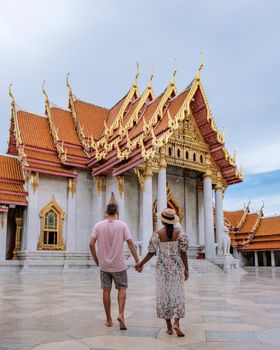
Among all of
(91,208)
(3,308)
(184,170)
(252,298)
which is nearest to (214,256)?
(184,170)

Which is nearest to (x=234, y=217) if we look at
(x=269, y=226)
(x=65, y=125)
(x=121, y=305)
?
(x=269, y=226)

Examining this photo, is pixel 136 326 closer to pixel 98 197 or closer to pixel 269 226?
pixel 98 197

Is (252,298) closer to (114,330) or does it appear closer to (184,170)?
(114,330)

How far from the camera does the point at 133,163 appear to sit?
17734 millimetres

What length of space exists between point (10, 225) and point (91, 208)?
164 inches

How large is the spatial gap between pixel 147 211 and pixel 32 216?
228 inches

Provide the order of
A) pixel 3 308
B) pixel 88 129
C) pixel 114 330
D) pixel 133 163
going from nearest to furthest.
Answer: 1. pixel 114 330
2. pixel 3 308
3. pixel 133 163
4. pixel 88 129

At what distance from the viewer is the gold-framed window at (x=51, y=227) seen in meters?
19.3

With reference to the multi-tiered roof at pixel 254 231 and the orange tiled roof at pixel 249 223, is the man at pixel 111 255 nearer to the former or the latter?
the multi-tiered roof at pixel 254 231

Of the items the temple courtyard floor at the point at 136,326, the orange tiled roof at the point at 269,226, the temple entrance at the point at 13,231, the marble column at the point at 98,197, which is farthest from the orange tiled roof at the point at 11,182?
the orange tiled roof at the point at 269,226

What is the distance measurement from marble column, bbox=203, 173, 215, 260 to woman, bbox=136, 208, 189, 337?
15642 millimetres

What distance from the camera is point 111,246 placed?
4.55 m

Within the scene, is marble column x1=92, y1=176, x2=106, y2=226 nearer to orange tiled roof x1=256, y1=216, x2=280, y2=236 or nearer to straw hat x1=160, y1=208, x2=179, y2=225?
straw hat x1=160, y1=208, x2=179, y2=225

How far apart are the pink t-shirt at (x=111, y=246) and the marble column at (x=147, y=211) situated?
12.3 m
